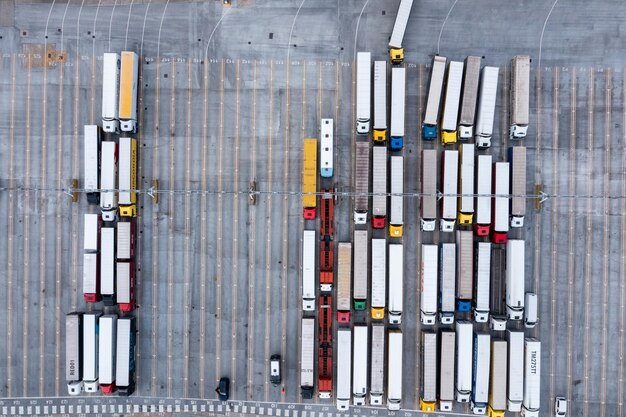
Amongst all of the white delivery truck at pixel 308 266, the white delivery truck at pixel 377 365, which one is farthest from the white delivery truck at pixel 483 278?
the white delivery truck at pixel 308 266

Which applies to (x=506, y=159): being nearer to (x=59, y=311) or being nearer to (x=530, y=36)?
(x=530, y=36)

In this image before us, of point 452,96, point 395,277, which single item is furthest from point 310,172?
point 452,96

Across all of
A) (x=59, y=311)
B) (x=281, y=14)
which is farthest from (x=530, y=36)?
(x=59, y=311)

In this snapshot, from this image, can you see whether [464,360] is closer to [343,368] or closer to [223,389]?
[343,368]

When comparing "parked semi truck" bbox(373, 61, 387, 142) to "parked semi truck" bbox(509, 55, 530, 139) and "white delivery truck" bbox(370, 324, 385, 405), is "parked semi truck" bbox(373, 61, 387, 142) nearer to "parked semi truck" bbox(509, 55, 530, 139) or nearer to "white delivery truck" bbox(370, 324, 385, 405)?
"parked semi truck" bbox(509, 55, 530, 139)

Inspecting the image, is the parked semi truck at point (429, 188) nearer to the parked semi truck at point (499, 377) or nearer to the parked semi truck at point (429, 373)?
the parked semi truck at point (429, 373)

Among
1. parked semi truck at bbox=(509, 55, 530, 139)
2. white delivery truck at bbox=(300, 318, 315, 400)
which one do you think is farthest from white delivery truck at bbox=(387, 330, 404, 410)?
parked semi truck at bbox=(509, 55, 530, 139)
